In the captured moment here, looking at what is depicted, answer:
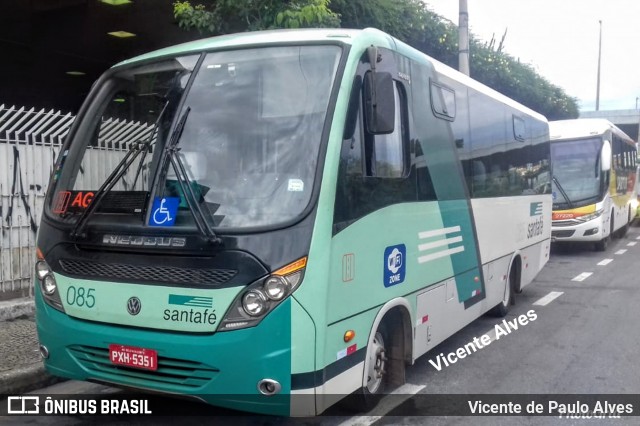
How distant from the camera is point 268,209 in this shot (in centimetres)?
403

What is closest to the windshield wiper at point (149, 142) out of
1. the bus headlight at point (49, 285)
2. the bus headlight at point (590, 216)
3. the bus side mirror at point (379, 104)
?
the bus headlight at point (49, 285)

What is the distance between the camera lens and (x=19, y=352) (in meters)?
6.19

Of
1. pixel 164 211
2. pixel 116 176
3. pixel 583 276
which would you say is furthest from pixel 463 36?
pixel 164 211

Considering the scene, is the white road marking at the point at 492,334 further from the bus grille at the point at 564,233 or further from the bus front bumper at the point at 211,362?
the bus grille at the point at 564,233

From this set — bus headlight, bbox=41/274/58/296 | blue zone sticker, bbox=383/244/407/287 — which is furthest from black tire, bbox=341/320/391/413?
bus headlight, bbox=41/274/58/296

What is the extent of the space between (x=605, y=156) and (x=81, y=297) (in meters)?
14.7

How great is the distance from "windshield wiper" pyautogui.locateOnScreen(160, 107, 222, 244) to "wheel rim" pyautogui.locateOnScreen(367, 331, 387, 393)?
1.62 m

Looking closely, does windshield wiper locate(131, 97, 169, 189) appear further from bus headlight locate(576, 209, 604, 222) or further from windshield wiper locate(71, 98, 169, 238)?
bus headlight locate(576, 209, 604, 222)

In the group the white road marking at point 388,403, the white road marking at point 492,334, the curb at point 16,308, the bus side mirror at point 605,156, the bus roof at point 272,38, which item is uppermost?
the bus roof at point 272,38

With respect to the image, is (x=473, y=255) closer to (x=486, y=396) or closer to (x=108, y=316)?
(x=486, y=396)

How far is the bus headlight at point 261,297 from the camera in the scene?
12.7 ft

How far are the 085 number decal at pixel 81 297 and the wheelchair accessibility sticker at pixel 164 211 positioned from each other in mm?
642

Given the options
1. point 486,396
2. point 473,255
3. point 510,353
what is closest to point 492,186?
point 473,255

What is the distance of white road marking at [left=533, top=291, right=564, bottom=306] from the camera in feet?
32.8
